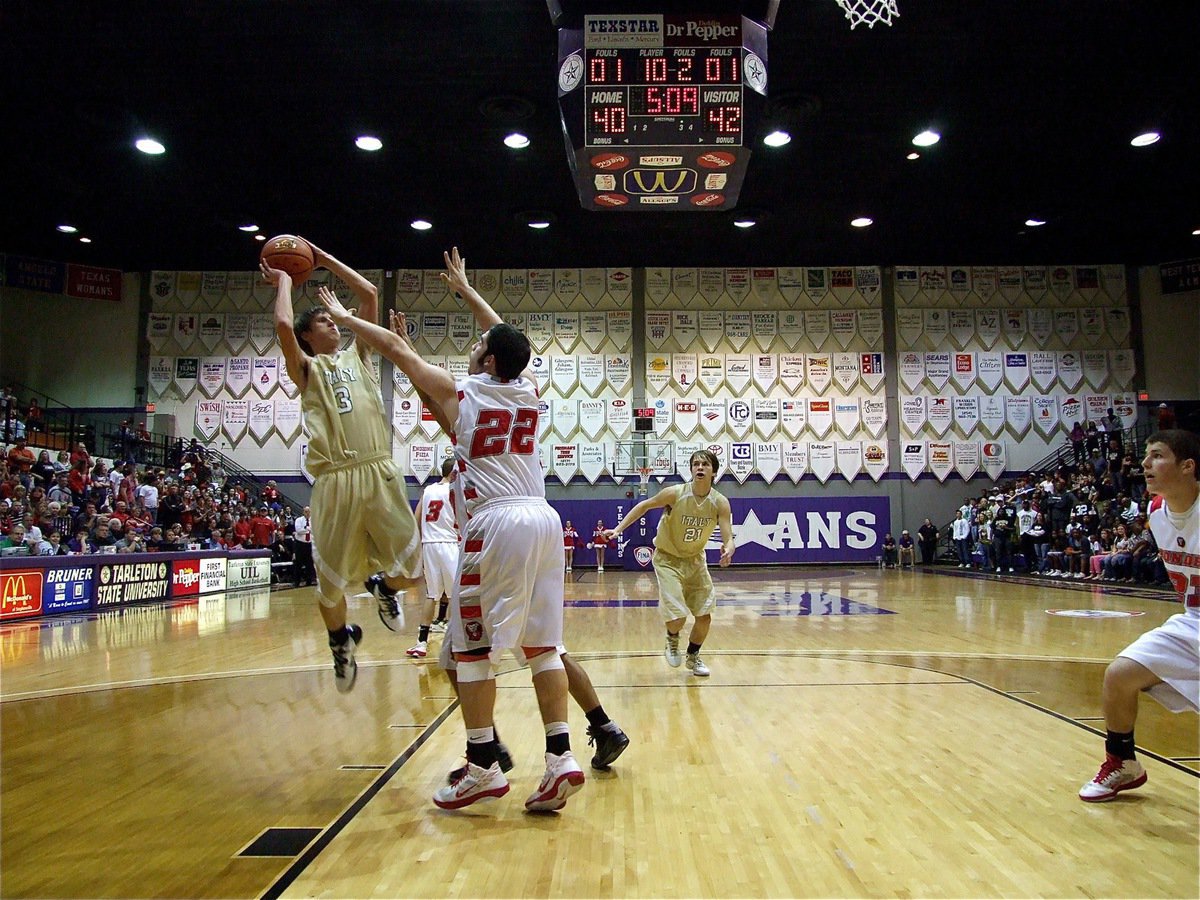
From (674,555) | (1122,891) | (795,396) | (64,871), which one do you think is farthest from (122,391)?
(1122,891)

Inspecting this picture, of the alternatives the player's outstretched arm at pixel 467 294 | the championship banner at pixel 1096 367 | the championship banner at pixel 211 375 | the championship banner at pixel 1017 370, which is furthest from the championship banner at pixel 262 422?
the championship banner at pixel 1096 367

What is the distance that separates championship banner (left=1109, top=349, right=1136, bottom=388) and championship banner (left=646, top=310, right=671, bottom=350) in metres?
13.5

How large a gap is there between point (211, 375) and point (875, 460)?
2064 cm

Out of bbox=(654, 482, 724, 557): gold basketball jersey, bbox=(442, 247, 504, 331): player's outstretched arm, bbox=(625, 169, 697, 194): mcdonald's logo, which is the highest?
bbox=(625, 169, 697, 194): mcdonald's logo

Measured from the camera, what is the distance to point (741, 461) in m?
24.4

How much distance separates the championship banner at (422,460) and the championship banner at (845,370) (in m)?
12.6

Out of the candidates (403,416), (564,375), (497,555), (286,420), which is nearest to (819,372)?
(564,375)

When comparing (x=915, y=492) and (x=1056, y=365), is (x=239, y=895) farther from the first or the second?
(x=1056, y=365)

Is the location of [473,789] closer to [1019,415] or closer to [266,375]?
[266,375]

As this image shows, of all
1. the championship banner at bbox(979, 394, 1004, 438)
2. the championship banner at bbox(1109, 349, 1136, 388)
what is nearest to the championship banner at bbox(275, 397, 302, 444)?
the championship banner at bbox(979, 394, 1004, 438)

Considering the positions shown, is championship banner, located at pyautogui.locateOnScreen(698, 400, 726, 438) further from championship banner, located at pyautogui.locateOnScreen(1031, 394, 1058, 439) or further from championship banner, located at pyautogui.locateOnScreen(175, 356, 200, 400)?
championship banner, located at pyautogui.locateOnScreen(175, 356, 200, 400)

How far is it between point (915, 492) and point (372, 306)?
22.8 metres

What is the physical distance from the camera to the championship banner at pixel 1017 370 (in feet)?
80.4

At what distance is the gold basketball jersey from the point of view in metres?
6.66
